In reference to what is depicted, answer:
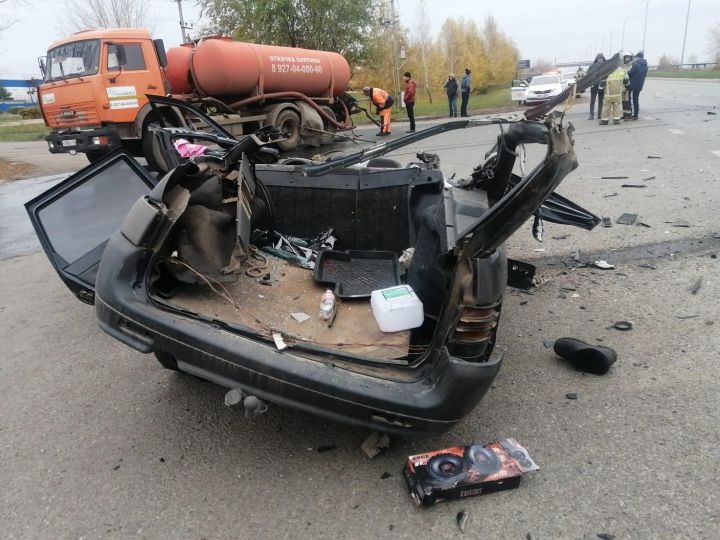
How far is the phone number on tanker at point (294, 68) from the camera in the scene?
13753mm

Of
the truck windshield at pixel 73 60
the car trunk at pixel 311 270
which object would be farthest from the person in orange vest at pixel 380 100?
the car trunk at pixel 311 270

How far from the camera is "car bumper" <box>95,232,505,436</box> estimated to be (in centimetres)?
211

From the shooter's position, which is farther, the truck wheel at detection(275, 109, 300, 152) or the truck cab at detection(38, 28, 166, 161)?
the truck wheel at detection(275, 109, 300, 152)

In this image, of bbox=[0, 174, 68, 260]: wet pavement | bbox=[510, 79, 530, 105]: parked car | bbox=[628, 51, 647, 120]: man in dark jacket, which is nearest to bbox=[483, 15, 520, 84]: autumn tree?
bbox=[510, 79, 530, 105]: parked car

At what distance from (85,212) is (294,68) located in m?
11.9

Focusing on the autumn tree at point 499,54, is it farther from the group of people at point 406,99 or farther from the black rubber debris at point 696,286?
the black rubber debris at point 696,286

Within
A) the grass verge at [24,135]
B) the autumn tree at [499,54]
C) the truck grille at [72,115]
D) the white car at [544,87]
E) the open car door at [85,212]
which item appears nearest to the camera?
the open car door at [85,212]

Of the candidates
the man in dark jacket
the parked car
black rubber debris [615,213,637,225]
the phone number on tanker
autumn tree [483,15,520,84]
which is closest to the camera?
black rubber debris [615,213,637,225]

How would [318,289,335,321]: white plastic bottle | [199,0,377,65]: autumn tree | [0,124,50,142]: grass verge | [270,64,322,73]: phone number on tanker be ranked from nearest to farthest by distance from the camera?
[318,289,335,321]: white plastic bottle < [270,64,322,73]: phone number on tanker < [0,124,50,142]: grass verge < [199,0,377,65]: autumn tree

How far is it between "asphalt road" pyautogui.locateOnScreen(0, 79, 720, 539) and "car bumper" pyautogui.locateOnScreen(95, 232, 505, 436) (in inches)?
15.0

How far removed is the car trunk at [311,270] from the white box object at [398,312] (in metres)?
0.05

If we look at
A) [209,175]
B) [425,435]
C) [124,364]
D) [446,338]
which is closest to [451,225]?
[446,338]

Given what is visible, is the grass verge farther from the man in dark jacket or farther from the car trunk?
the car trunk

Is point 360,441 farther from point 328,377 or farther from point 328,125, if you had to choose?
point 328,125
